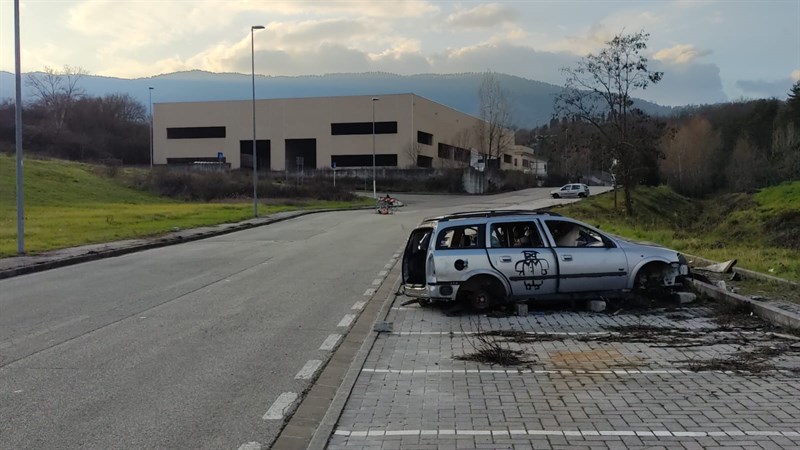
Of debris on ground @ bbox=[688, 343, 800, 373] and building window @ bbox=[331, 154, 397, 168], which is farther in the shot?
building window @ bbox=[331, 154, 397, 168]

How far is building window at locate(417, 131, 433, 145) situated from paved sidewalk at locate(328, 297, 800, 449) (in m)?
78.2

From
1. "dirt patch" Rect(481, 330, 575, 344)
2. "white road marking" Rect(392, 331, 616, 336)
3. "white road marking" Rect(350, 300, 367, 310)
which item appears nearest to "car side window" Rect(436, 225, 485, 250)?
"white road marking" Rect(350, 300, 367, 310)

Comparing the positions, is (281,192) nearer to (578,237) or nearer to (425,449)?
(578,237)

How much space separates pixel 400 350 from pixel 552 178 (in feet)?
305

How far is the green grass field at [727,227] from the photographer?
582 inches

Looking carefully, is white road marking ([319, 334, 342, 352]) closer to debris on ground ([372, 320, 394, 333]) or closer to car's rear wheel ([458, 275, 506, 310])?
debris on ground ([372, 320, 394, 333])

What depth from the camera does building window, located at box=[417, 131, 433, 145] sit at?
86.4 metres

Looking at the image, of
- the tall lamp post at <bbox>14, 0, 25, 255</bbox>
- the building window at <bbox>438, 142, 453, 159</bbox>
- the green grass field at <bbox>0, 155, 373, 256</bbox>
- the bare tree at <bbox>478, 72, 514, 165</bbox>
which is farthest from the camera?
the bare tree at <bbox>478, 72, 514, 165</bbox>

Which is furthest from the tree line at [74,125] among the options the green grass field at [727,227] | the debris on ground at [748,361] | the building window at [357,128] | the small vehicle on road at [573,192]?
the debris on ground at [748,361]

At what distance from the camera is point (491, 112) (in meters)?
99.0

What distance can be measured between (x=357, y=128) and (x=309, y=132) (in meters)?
6.45

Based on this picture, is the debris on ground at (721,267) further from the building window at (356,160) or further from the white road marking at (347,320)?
the building window at (356,160)

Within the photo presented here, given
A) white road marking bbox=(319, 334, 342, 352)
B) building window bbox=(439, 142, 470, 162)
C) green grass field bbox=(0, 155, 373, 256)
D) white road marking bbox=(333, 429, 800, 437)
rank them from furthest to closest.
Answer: building window bbox=(439, 142, 470, 162) < green grass field bbox=(0, 155, 373, 256) < white road marking bbox=(319, 334, 342, 352) < white road marking bbox=(333, 429, 800, 437)

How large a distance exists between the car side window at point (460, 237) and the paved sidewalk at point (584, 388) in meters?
1.53
